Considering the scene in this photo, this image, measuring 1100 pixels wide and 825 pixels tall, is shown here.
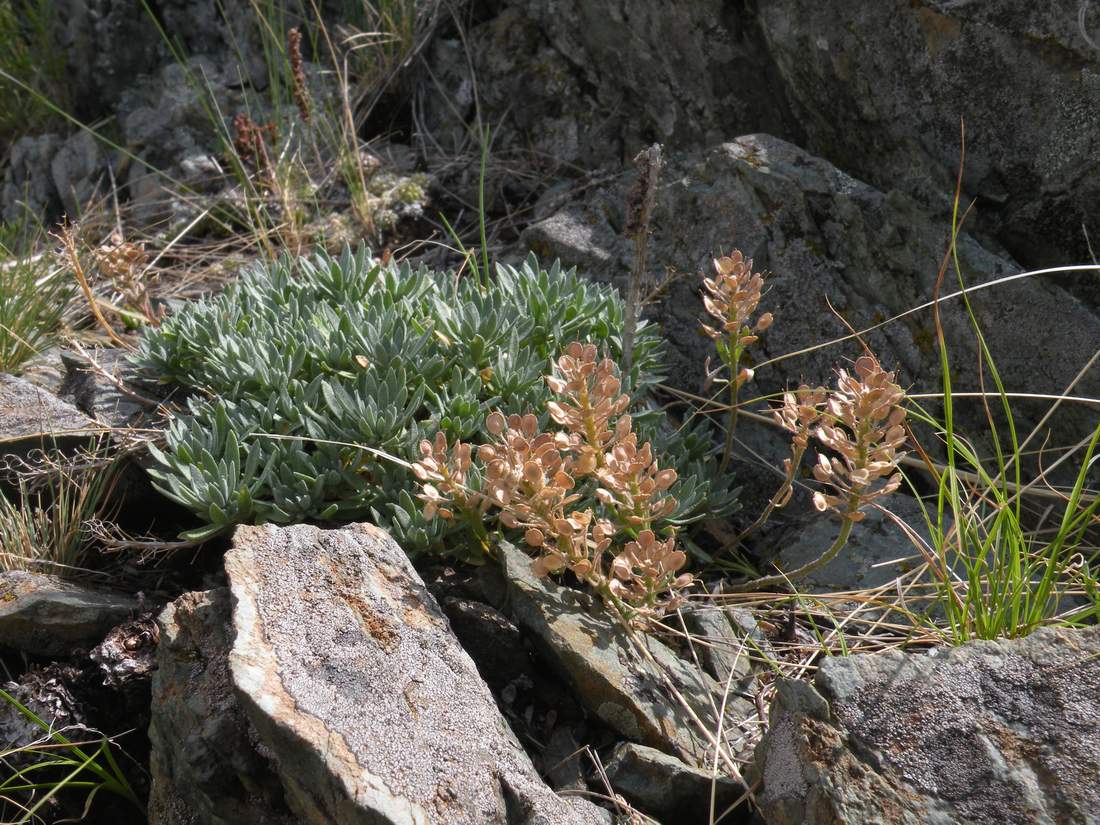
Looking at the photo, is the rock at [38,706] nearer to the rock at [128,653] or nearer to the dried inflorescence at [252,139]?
the rock at [128,653]

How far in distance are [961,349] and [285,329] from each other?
7.83 ft

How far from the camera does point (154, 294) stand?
5.10 meters

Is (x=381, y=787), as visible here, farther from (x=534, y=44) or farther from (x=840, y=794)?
(x=534, y=44)

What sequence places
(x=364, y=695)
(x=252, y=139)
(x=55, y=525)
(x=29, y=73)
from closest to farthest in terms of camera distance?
(x=364, y=695) < (x=55, y=525) < (x=252, y=139) < (x=29, y=73)

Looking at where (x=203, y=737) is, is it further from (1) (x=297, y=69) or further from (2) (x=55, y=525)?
(1) (x=297, y=69)

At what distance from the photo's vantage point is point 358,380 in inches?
128

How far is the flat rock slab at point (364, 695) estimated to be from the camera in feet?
6.48

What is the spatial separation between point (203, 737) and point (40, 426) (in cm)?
175

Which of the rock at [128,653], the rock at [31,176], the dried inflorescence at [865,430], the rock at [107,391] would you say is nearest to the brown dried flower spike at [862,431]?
the dried inflorescence at [865,430]

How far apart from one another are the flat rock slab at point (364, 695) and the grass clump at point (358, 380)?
1.19ft

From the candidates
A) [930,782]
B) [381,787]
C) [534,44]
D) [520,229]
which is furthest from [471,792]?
[534,44]

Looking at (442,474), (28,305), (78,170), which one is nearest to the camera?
(442,474)

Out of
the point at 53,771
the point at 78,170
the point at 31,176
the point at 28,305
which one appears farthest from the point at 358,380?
the point at 31,176

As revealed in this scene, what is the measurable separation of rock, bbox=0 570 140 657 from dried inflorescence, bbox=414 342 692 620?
1097mm
